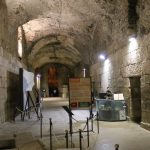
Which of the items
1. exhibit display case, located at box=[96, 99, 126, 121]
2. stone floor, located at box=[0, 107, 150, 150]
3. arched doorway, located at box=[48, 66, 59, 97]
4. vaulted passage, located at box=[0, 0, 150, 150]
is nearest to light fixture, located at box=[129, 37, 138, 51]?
vaulted passage, located at box=[0, 0, 150, 150]

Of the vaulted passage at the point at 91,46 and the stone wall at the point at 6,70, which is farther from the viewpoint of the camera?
the stone wall at the point at 6,70

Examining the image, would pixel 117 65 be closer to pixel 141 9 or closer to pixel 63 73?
pixel 141 9

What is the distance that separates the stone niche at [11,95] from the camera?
39.3 feet

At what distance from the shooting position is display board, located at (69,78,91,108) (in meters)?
9.09

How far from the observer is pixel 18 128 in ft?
32.1

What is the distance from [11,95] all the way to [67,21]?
16.2 feet

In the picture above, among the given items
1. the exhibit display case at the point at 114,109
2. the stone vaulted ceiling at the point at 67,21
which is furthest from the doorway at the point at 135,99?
the stone vaulted ceiling at the point at 67,21

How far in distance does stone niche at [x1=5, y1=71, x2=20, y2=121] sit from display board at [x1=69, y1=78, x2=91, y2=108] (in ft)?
12.0

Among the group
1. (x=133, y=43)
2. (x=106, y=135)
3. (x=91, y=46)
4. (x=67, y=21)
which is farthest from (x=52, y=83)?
(x=106, y=135)

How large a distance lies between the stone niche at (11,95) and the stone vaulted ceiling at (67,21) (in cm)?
239

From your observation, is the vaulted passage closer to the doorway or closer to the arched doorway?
the doorway

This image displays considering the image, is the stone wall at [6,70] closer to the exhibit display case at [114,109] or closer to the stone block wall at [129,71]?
the exhibit display case at [114,109]

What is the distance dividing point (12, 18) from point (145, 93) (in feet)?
22.3

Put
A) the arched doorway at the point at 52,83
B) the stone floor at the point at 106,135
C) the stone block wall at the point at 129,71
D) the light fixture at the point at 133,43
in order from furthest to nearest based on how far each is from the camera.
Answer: the arched doorway at the point at 52,83 < the light fixture at the point at 133,43 < the stone block wall at the point at 129,71 < the stone floor at the point at 106,135
